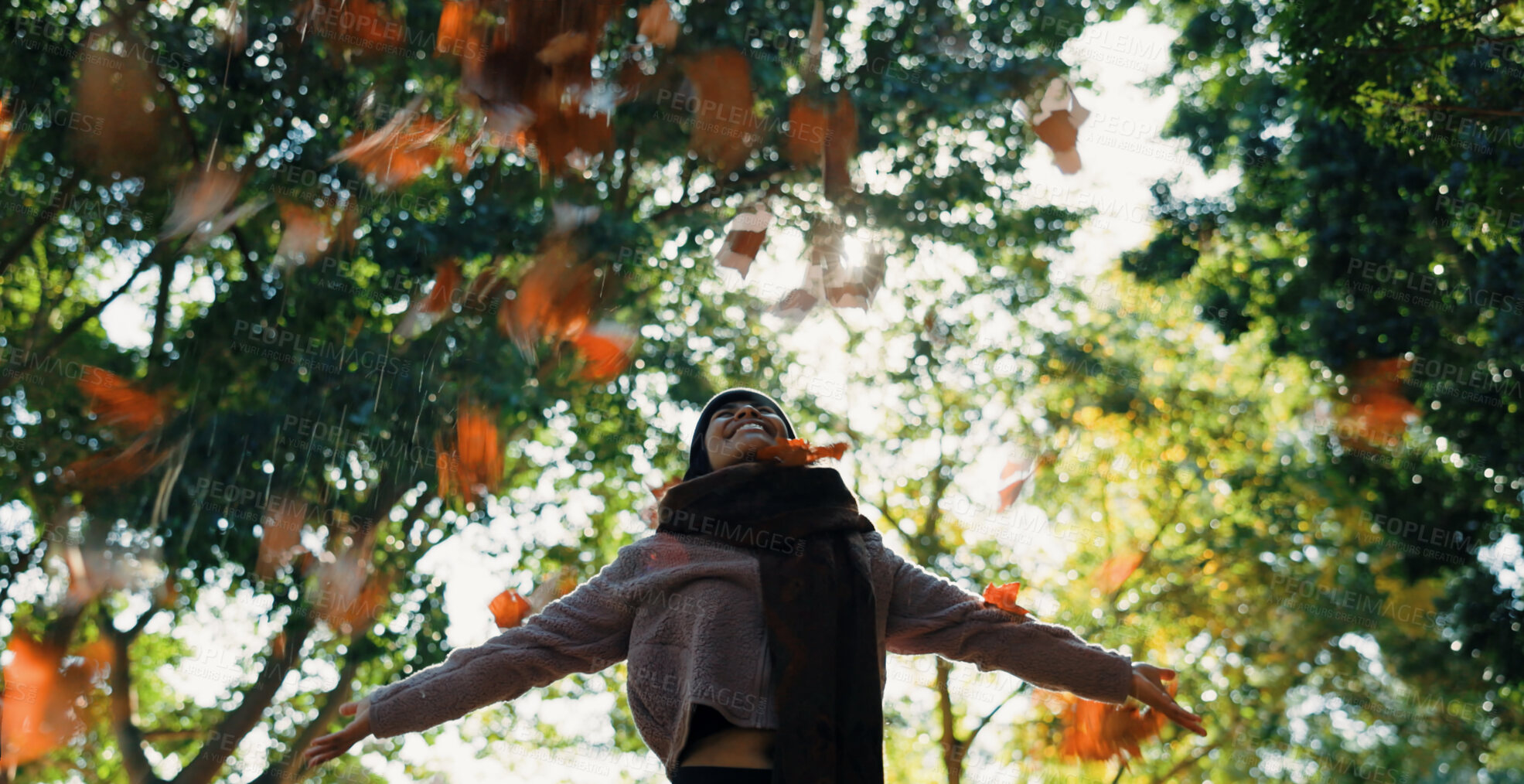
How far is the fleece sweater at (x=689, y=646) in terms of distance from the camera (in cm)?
240

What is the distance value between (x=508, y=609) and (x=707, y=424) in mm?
645

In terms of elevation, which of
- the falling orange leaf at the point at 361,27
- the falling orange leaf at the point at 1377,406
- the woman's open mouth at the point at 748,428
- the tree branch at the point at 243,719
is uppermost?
the falling orange leaf at the point at 361,27

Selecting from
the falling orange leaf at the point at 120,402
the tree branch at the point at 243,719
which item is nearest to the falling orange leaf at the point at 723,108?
the falling orange leaf at the point at 120,402

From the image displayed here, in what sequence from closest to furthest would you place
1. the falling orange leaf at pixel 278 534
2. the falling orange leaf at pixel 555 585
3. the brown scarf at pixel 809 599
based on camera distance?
the brown scarf at pixel 809 599 → the falling orange leaf at pixel 278 534 → the falling orange leaf at pixel 555 585

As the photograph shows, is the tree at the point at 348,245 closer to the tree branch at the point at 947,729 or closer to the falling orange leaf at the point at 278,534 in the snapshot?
the falling orange leaf at the point at 278,534

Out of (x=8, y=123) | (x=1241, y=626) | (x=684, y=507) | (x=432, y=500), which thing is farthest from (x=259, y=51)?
(x=1241, y=626)

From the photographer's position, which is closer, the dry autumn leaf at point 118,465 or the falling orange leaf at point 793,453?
the falling orange leaf at point 793,453

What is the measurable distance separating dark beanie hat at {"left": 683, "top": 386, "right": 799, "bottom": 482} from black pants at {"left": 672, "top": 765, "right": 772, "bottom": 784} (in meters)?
0.78

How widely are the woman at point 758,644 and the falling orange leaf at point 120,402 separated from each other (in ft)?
18.7

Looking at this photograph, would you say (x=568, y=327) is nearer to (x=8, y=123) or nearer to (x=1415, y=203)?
(x=8, y=123)

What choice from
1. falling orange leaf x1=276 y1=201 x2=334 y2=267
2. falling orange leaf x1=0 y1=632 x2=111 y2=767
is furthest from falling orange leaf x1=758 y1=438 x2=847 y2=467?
falling orange leaf x1=0 y1=632 x2=111 y2=767

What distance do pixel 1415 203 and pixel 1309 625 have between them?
5.19 metres

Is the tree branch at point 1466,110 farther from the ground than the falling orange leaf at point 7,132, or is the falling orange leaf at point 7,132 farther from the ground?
the falling orange leaf at point 7,132

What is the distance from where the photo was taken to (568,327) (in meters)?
7.62
